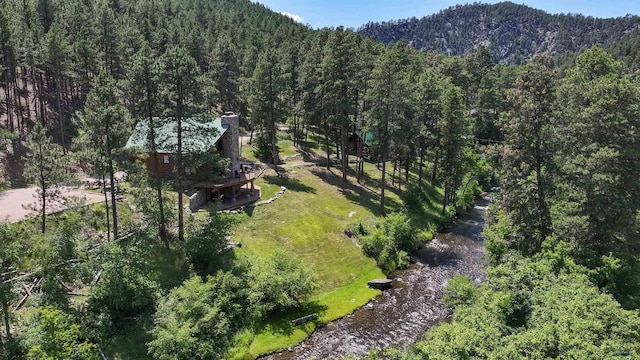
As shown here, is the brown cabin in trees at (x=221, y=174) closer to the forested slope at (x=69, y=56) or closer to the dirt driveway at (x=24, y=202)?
the forested slope at (x=69, y=56)

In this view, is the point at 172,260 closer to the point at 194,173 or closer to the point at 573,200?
the point at 194,173

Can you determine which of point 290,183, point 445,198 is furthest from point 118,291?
point 445,198

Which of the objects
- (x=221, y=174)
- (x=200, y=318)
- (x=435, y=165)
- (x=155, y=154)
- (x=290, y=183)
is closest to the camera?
(x=200, y=318)

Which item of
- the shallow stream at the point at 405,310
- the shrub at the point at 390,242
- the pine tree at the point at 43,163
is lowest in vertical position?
the shallow stream at the point at 405,310

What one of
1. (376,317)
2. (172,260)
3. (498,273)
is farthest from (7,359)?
(498,273)

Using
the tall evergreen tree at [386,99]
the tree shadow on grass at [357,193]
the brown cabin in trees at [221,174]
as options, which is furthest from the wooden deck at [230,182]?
the tall evergreen tree at [386,99]

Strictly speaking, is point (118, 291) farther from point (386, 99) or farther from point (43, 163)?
point (386, 99)
